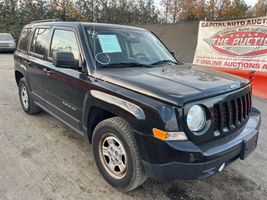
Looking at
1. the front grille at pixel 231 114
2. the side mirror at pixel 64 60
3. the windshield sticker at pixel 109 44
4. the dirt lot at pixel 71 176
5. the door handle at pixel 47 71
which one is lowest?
the dirt lot at pixel 71 176

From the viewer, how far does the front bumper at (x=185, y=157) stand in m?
2.23

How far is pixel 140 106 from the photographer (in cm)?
238

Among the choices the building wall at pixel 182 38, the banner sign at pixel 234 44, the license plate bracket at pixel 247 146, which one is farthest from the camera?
the building wall at pixel 182 38

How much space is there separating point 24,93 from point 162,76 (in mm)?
3537

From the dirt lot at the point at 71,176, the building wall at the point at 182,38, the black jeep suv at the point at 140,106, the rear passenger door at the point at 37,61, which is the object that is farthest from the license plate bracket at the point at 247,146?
the building wall at the point at 182,38

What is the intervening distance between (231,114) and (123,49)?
1.62 m

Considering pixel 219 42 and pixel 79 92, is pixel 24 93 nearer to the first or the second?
pixel 79 92

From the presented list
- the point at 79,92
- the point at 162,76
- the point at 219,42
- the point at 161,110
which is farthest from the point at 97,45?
the point at 219,42

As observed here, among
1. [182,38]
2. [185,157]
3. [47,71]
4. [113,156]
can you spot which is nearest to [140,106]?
[185,157]

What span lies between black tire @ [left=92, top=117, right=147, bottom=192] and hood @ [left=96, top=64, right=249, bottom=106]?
41cm

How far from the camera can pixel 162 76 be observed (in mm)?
2826

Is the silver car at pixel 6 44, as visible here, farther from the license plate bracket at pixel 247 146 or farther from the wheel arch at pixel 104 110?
the license plate bracket at pixel 247 146

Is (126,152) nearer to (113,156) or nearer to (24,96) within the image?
(113,156)

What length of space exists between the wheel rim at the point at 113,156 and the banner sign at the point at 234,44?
5841mm
